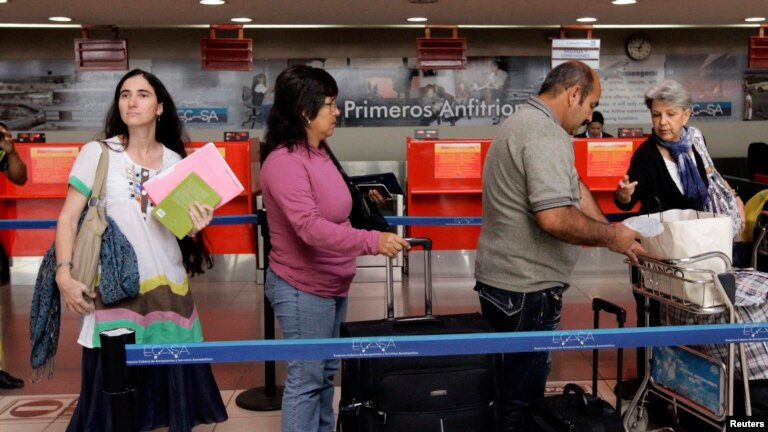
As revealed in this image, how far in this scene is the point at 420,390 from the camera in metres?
2.43

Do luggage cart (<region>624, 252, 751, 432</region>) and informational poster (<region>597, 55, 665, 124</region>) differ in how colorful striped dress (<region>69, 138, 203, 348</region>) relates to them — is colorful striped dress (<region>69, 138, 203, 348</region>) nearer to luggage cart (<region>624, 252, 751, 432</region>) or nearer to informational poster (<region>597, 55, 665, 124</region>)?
luggage cart (<region>624, 252, 751, 432</region>)

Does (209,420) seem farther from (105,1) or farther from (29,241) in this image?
(105,1)

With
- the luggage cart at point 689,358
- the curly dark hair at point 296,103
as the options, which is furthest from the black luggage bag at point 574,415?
the curly dark hair at point 296,103

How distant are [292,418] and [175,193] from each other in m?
0.85

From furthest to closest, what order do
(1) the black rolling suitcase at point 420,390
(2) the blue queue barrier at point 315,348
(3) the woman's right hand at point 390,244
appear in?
1. (3) the woman's right hand at point 390,244
2. (1) the black rolling suitcase at point 420,390
3. (2) the blue queue barrier at point 315,348

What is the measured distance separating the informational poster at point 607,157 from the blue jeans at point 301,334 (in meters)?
5.17

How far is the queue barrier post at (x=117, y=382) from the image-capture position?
84.0 inches

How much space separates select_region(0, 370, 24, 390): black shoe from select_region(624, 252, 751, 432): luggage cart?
3095 mm

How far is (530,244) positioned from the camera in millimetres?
2727

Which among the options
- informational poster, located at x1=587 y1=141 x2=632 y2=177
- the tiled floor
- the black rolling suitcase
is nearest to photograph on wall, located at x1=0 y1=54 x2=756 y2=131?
informational poster, located at x1=587 y1=141 x2=632 y2=177

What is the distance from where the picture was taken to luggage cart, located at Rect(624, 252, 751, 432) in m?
2.86

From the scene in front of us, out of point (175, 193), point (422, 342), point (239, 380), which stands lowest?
point (239, 380)

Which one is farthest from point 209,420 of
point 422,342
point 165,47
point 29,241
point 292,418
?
point 165,47

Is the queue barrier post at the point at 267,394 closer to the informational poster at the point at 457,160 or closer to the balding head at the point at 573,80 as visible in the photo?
the balding head at the point at 573,80
